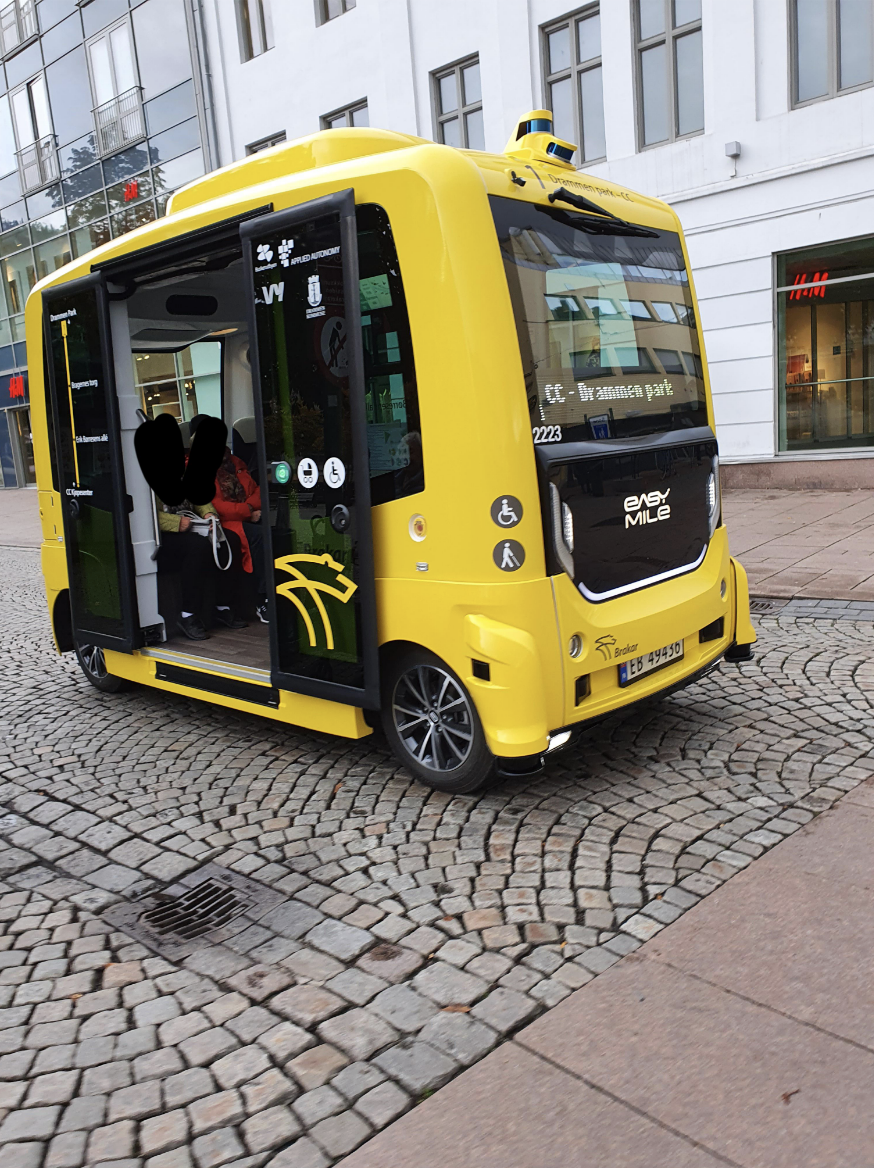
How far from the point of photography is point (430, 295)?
3.88 metres

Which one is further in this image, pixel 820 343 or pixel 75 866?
pixel 820 343

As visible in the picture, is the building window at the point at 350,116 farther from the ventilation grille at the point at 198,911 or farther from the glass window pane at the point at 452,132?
the ventilation grille at the point at 198,911

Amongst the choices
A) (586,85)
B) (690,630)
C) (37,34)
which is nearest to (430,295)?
(690,630)

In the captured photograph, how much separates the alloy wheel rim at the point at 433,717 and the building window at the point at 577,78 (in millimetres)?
Answer: 12920

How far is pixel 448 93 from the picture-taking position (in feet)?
54.4

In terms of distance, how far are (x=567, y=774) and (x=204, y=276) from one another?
381 cm

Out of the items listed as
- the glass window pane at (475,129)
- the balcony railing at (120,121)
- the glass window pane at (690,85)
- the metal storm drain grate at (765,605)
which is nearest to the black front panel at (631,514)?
the metal storm drain grate at (765,605)

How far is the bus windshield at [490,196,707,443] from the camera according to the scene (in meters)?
3.98

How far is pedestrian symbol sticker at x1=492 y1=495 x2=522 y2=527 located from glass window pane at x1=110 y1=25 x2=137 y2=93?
22437mm

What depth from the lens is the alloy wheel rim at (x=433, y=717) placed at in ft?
13.8

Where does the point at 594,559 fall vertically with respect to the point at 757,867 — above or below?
above

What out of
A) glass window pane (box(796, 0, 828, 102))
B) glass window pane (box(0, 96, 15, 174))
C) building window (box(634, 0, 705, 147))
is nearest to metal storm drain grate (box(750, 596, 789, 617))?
glass window pane (box(796, 0, 828, 102))

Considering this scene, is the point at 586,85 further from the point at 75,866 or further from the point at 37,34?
the point at 37,34

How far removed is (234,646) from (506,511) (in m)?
2.70
